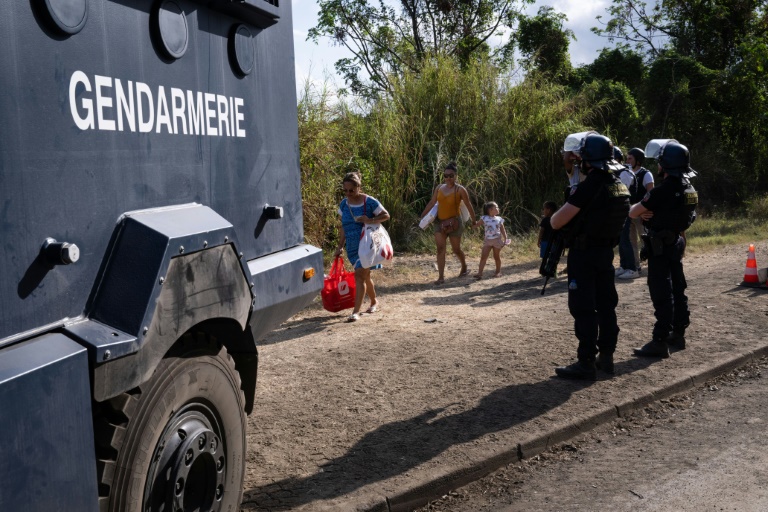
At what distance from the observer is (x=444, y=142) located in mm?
17266

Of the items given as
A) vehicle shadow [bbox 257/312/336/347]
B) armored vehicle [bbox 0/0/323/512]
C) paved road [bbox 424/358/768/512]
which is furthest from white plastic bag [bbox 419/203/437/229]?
armored vehicle [bbox 0/0/323/512]

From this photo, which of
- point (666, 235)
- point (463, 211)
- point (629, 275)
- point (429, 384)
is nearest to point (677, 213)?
point (666, 235)

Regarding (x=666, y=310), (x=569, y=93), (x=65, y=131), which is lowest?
(x=666, y=310)

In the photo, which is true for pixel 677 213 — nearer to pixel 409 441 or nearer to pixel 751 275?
pixel 409 441

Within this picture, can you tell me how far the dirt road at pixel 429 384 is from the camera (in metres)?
4.80

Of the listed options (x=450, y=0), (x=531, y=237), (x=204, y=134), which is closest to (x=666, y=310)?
(x=204, y=134)

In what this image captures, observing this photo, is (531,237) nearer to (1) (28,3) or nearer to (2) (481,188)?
(2) (481,188)

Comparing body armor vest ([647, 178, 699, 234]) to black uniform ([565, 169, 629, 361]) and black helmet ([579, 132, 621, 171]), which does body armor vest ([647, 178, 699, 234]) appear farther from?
black helmet ([579, 132, 621, 171])

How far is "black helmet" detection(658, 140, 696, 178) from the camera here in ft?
22.9

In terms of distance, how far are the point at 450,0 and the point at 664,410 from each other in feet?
75.7

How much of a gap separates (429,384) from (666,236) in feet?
8.00

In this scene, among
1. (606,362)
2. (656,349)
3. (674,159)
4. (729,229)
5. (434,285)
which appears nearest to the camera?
(606,362)

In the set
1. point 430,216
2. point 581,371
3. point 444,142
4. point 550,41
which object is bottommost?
point 581,371

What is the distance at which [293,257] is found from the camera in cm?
453
